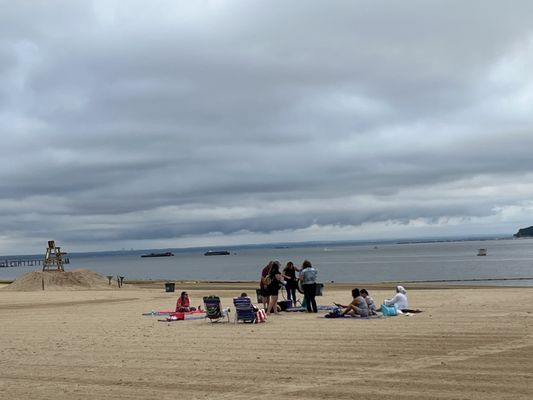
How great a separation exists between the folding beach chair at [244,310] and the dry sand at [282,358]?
577 mm

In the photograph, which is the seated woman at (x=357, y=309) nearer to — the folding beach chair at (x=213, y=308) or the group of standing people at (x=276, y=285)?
the group of standing people at (x=276, y=285)

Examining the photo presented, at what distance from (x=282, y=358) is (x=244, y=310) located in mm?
5777

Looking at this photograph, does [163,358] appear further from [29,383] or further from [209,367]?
[29,383]

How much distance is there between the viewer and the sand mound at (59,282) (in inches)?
1679

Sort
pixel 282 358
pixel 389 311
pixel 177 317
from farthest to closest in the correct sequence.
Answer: pixel 177 317 → pixel 389 311 → pixel 282 358

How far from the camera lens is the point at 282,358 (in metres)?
11.3

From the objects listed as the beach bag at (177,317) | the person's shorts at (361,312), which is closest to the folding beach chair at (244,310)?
the beach bag at (177,317)

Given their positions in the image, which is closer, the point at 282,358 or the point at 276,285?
the point at 282,358

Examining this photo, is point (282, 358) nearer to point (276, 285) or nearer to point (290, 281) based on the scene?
point (276, 285)

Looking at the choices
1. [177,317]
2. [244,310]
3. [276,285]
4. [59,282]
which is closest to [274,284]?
[276,285]

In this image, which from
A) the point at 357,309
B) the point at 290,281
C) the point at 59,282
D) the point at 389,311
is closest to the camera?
the point at 357,309

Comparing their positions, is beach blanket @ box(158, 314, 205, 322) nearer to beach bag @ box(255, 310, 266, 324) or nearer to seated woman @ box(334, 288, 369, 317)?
beach bag @ box(255, 310, 266, 324)

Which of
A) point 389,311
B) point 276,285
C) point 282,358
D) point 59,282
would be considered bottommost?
point 282,358

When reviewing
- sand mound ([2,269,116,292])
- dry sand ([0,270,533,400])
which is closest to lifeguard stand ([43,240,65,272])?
sand mound ([2,269,116,292])
